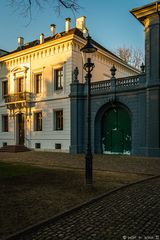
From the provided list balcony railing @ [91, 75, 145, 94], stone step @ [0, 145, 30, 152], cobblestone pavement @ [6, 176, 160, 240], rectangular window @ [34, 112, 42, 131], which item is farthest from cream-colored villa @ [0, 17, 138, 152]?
cobblestone pavement @ [6, 176, 160, 240]

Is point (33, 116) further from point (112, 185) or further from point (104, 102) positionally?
point (112, 185)

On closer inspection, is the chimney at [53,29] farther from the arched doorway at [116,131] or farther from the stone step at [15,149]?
the stone step at [15,149]

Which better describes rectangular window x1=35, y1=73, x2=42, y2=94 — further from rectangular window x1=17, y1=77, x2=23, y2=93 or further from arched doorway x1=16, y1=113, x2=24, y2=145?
arched doorway x1=16, y1=113, x2=24, y2=145

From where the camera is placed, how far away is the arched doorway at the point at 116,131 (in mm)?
18375

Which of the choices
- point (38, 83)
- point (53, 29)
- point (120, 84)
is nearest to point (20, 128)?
point (38, 83)

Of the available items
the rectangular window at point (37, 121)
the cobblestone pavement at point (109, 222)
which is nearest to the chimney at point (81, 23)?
the rectangular window at point (37, 121)

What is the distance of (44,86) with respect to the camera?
76.0 ft

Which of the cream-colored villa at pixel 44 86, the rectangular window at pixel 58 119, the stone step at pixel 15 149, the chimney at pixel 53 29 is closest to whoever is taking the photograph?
the cream-colored villa at pixel 44 86

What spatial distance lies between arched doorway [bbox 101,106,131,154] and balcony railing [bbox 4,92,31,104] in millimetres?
8692

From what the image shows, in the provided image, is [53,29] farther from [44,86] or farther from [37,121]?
[37,121]

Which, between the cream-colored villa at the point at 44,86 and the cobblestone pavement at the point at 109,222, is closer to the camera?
the cobblestone pavement at the point at 109,222

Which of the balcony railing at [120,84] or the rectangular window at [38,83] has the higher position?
the rectangular window at [38,83]

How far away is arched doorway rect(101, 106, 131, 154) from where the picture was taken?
18.4 meters

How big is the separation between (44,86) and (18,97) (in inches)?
135
